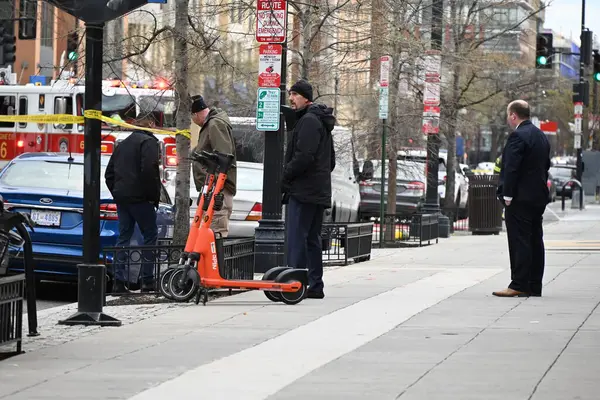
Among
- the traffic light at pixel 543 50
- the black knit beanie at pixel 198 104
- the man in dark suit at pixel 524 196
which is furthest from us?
the traffic light at pixel 543 50

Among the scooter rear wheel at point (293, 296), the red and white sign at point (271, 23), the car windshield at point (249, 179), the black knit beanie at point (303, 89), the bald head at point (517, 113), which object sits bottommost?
the scooter rear wheel at point (293, 296)

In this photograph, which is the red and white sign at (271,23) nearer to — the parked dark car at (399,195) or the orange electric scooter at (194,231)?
the orange electric scooter at (194,231)

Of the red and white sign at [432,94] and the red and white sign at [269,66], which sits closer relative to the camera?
the red and white sign at [269,66]

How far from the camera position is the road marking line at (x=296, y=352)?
7707 millimetres

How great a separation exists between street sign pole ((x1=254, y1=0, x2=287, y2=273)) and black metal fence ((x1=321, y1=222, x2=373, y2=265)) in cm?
236

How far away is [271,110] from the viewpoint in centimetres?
1465

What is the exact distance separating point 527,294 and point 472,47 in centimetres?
1864

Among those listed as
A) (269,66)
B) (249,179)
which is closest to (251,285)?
(269,66)

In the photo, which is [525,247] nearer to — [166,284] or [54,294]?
[166,284]

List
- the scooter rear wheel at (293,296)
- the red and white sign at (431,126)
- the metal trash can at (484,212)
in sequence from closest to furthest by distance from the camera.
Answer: the scooter rear wheel at (293,296), the red and white sign at (431,126), the metal trash can at (484,212)

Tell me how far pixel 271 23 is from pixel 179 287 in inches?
138

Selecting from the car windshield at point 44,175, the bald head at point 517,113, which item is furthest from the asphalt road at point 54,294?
the bald head at point 517,113

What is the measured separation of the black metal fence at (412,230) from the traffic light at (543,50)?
13.4 m

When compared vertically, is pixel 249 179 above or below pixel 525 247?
above
